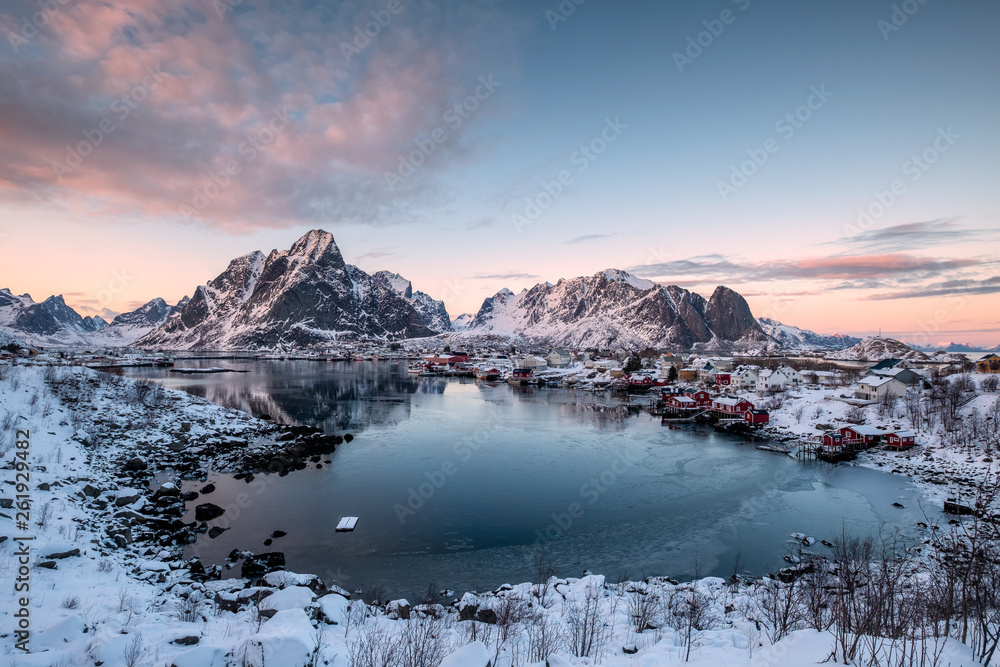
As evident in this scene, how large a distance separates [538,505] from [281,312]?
17098 cm

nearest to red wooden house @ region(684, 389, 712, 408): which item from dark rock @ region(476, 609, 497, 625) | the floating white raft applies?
the floating white raft

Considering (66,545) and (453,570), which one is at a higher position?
(66,545)

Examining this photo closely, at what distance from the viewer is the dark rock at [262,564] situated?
1085 centimetres

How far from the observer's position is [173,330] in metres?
180

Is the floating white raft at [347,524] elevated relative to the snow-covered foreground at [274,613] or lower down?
lower down

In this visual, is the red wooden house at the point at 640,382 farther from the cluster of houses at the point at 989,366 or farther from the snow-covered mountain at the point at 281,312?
the snow-covered mountain at the point at 281,312

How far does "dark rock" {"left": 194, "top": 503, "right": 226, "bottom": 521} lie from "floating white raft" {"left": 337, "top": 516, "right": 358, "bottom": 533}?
3756mm

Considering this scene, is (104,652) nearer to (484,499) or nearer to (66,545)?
(66,545)

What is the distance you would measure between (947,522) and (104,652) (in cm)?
2114

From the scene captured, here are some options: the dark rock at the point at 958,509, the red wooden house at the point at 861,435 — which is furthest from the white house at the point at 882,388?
the dark rock at the point at 958,509

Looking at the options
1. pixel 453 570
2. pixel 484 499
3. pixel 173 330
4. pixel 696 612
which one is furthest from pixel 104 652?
pixel 173 330

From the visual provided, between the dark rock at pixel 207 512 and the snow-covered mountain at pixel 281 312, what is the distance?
148m

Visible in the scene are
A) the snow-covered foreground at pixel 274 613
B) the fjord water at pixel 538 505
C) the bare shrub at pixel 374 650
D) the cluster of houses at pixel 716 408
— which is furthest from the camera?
the cluster of houses at pixel 716 408

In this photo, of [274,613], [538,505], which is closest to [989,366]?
[538,505]
